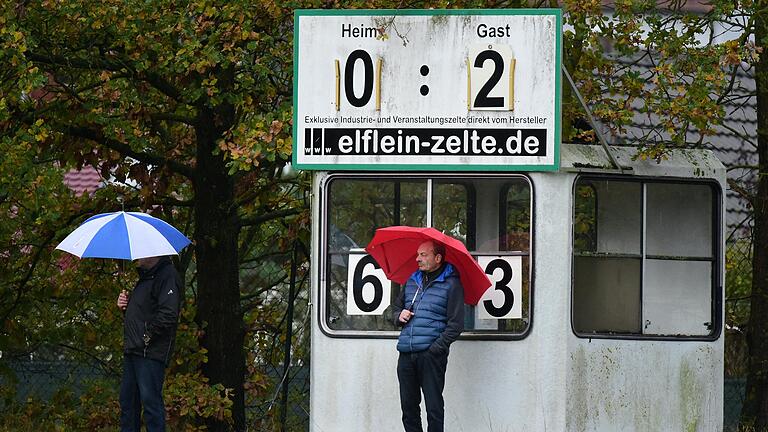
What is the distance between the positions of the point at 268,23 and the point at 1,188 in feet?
8.10

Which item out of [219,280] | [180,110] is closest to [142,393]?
[219,280]

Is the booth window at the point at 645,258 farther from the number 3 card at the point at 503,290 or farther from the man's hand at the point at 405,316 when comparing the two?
the man's hand at the point at 405,316

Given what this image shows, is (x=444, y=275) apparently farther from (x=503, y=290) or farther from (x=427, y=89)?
(x=427, y=89)

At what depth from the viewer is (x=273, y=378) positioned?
48.2 ft

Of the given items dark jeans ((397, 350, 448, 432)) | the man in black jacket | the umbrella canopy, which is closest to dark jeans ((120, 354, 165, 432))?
the man in black jacket

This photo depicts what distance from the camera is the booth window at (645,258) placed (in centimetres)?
964

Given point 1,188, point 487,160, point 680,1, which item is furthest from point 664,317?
point 1,188

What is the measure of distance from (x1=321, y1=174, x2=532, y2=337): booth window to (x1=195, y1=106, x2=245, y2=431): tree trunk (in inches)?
156

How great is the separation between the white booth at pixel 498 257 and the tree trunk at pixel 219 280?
13.0 ft

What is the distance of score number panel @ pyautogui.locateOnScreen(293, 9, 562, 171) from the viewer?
9227 mm

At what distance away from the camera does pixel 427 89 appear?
368 inches

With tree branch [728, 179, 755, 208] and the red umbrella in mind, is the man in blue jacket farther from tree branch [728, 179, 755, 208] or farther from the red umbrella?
tree branch [728, 179, 755, 208]

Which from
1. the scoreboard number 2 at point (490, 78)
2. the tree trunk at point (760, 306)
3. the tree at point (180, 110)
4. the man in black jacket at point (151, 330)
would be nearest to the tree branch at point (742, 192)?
the tree trunk at point (760, 306)

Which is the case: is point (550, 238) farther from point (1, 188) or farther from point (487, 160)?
point (1, 188)
